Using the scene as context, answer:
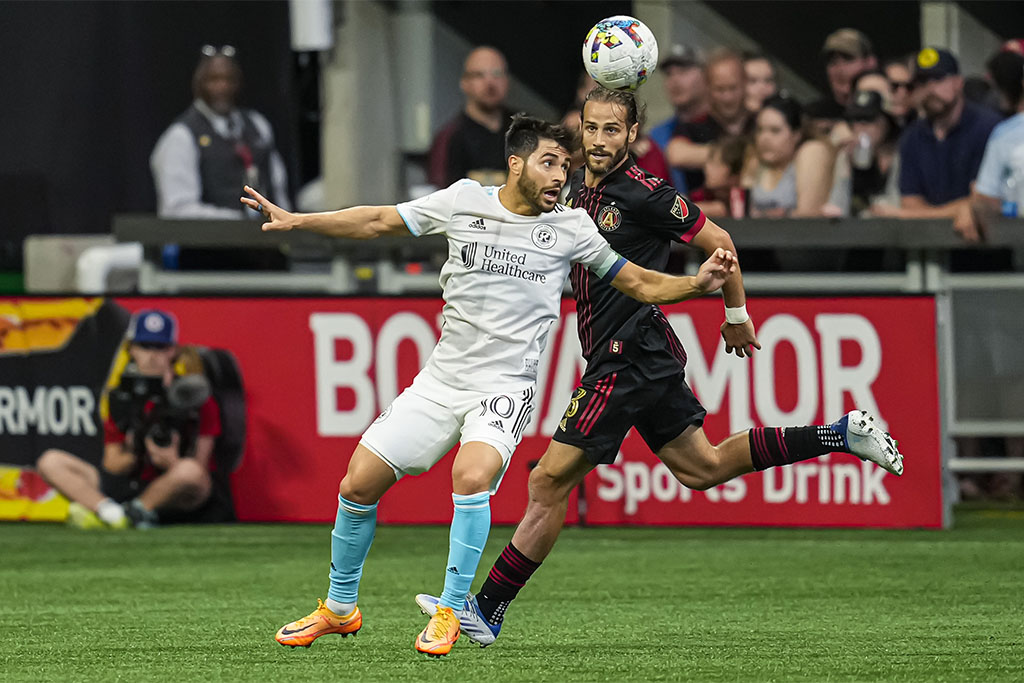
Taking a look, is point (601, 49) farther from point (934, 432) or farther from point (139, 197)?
point (139, 197)

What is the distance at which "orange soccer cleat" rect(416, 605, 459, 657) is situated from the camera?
660cm

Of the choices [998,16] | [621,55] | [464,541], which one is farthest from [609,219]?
[998,16]

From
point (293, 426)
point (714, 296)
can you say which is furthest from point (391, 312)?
point (714, 296)

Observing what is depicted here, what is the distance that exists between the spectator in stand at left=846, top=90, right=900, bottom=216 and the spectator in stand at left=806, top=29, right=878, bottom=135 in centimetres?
17

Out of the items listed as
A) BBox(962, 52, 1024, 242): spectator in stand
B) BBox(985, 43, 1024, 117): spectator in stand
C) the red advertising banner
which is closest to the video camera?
the red advertising banner

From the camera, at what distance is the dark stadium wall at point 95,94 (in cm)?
1659

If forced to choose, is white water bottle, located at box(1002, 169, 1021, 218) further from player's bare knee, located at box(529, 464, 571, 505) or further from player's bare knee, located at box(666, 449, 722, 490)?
player's bare knee, located at box(529, 464, 571, 505)

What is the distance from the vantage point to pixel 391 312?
39.0ft

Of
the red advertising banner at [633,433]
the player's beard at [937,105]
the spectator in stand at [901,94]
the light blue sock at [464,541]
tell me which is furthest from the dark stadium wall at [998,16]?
the light blue sock at [464,541]

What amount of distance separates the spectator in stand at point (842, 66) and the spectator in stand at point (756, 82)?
1.08ft

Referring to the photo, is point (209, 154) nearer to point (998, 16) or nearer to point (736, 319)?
point (736, 319)

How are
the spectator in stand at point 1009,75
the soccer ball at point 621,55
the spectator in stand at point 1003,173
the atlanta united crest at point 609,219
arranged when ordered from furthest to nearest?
1. the spectator in stand at point 1009,75
2. the spectator in stand at point 1003,173
3. the soccer ball at point 621,55
4. the atlanta united crest at point 609,219

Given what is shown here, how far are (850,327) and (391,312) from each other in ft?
9.42

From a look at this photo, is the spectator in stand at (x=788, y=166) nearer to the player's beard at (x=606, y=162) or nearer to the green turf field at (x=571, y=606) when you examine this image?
the green turf field at (x=571, y=606)
